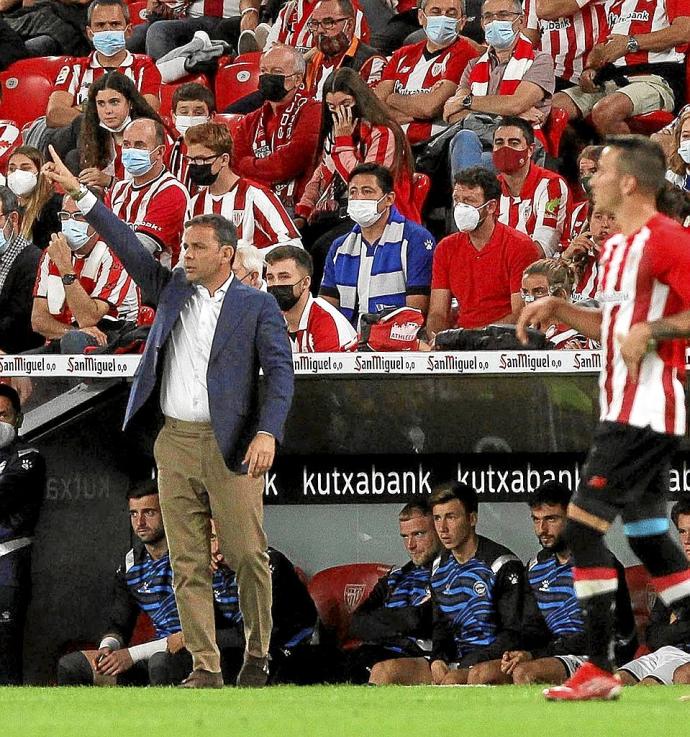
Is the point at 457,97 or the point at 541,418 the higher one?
the point at 457,97

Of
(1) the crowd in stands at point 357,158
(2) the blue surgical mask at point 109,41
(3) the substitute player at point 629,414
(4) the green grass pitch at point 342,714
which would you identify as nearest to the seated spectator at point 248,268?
(1) the crowd in stands at point 357,158

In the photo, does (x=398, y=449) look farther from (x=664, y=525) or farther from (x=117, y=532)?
→ (x=664, y=525)

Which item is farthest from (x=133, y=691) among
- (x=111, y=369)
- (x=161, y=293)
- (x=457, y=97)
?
(x=457, y=97)

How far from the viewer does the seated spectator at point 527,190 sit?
9.23m

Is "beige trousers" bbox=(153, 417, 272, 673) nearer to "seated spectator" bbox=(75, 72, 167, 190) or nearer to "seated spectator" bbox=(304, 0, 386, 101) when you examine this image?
"seated spectator" bbox=(75, 72, 167, 190)

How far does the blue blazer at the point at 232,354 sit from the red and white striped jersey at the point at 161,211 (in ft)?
8.20

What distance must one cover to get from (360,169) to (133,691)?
12.2 feet

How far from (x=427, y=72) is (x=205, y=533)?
4874mm

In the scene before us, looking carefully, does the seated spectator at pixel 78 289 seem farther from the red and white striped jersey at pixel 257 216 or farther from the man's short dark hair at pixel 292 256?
the man's short dark hair at pixel 292 256

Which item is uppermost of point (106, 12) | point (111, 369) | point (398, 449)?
point (106, 12)

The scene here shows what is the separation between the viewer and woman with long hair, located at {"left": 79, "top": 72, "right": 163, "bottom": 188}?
1010cm

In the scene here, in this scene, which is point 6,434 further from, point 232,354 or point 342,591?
point 232,354

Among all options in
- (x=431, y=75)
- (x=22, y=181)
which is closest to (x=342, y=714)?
(x=22, y=181)

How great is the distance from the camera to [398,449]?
336 inches
